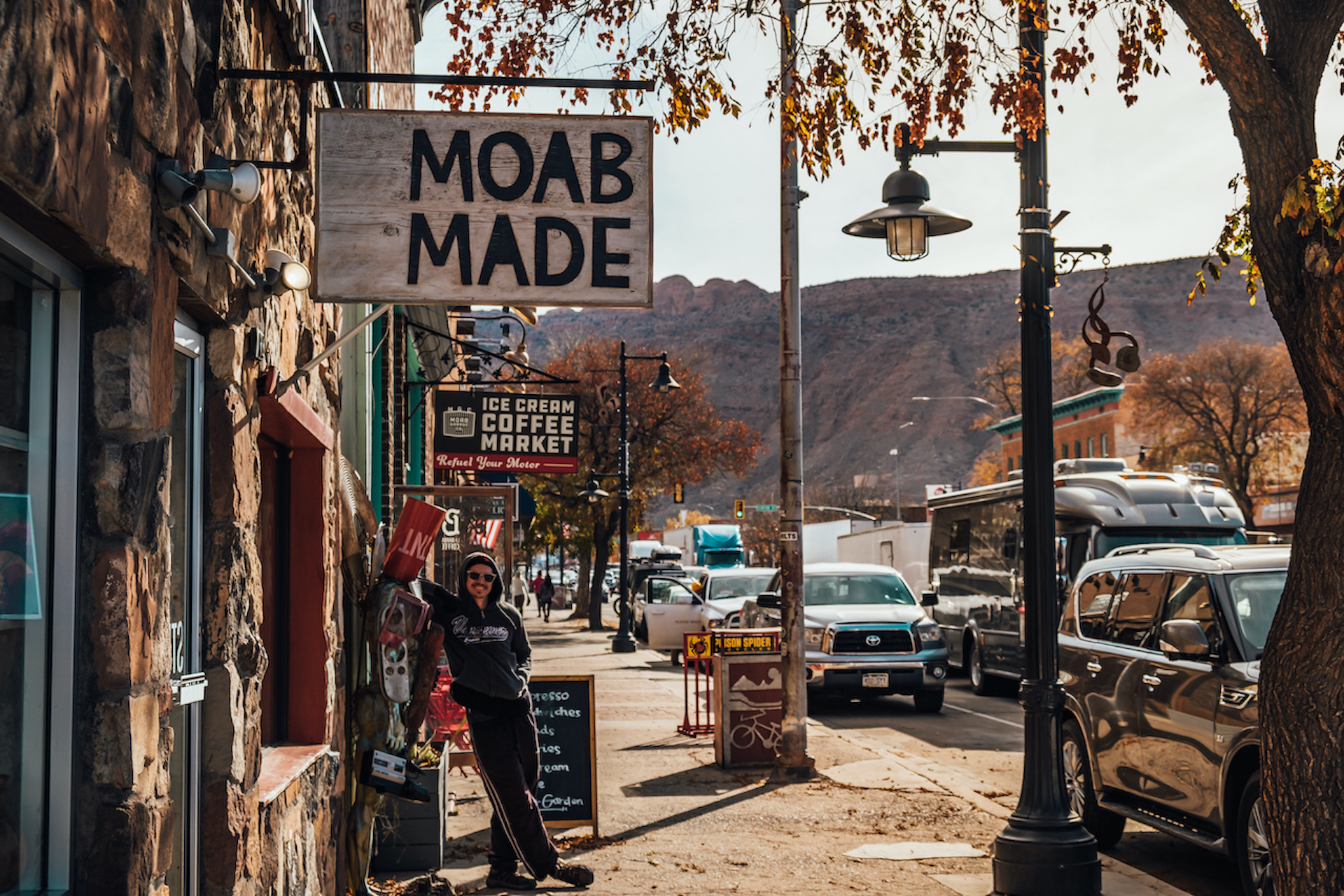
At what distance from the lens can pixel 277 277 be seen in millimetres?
4809

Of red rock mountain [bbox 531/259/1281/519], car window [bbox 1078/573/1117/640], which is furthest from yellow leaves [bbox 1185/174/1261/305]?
red rock mountain [bbox 531/259/1281/519]

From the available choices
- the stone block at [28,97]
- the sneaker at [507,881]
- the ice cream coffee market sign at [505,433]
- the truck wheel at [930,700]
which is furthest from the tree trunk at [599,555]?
the stone block at [28,97]

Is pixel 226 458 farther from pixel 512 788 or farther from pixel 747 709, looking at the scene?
pixel 747 709

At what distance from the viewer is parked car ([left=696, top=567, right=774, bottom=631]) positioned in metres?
22.5

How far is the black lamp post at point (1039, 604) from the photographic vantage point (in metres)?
7.21

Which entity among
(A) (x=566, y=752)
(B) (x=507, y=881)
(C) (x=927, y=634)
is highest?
(C) (x=927, y=634)

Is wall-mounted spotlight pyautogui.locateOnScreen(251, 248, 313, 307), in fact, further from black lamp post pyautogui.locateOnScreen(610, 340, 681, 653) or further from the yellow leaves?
black lamp post pyautogui.locateOnScreen(610, 340, 681, 653)

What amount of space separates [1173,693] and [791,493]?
496cm

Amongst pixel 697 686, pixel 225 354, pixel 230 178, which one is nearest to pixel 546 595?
pixel 697 686

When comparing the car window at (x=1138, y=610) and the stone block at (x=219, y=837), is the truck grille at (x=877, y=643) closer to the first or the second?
the car window at (x=1138, y=610)

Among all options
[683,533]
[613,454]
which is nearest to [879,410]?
[683,533]

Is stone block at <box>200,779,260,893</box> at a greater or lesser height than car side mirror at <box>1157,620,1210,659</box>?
lesser

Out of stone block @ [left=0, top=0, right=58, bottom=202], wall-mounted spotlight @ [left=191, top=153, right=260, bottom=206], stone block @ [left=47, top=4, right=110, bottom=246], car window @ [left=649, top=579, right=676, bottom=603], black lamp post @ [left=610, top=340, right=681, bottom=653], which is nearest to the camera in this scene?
stone block @ [left=0, top=0, right=58, bottom=202]

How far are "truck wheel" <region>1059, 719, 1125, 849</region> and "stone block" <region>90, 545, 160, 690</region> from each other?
22.4 ft
